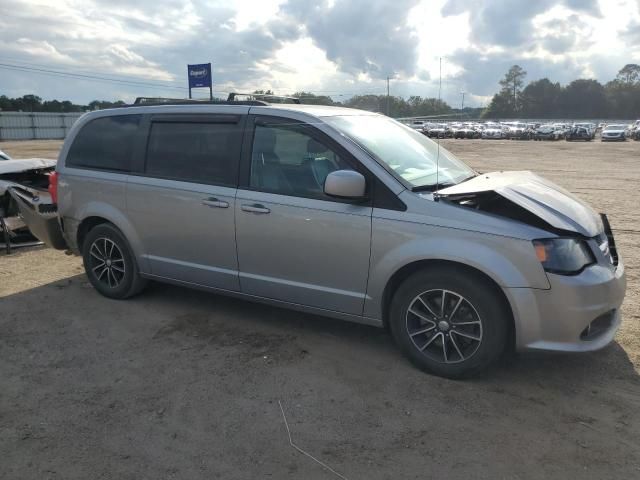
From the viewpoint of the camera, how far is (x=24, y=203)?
6.74m

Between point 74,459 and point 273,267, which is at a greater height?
point 273,267

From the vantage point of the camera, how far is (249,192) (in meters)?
4.39

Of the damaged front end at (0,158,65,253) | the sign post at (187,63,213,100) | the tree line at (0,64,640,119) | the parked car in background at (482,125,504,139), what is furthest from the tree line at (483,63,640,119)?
the damaged front end at (0,158,65,253)

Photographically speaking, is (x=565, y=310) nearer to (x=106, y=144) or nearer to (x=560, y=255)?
(x=560, y=255)

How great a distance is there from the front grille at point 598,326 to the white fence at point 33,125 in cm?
5526

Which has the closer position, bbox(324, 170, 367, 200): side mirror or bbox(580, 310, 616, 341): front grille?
bbox(580, 310, 616, 341): front grille

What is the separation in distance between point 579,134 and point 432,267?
54.9 m

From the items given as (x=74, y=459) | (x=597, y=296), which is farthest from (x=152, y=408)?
(x=597, y=296)

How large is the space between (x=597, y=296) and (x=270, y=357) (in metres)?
2.27

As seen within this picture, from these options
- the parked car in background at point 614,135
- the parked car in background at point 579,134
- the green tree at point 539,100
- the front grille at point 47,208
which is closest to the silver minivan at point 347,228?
the front grille at point 47,208

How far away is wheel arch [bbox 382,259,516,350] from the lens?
3572 millimetres

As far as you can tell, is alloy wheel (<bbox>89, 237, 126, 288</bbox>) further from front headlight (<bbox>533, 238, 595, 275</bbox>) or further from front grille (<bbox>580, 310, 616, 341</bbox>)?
front grille (<bbox>580, 310, 616, 341</bbox>)

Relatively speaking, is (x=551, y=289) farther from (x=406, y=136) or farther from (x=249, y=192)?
(x=249, y=192)

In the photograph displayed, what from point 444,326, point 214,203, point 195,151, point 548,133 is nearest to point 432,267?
point 444,326
